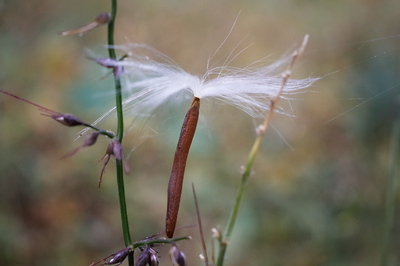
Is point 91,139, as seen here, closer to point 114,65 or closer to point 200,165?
point 114,65

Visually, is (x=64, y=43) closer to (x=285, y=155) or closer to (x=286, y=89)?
(x=285, y=155)

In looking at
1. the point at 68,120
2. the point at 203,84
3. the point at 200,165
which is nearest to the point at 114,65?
the point at 68,120

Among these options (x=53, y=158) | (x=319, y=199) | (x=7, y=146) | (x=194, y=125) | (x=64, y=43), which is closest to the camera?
(x=194, y=125)

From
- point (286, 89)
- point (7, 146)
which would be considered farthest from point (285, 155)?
point (286, 89)

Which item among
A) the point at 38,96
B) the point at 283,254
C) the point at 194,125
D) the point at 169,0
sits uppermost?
the point at 169,0

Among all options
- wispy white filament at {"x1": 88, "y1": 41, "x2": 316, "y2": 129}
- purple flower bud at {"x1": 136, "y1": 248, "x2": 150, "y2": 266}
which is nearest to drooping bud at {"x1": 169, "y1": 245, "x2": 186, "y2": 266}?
purple flower bud at {"x1": 136, "y1": 248, "x2": 150, "y2": 266}

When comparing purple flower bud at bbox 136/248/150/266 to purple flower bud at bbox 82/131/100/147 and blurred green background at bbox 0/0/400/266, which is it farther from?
blurred green background at bbox 0/0/400/266

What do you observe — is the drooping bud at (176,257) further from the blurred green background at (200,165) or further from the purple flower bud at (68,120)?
the blurred green background at (200,165)
